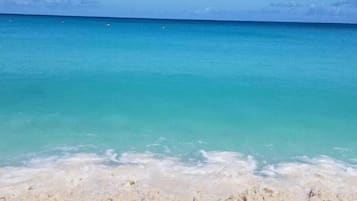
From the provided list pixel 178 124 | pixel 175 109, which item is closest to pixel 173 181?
pixel 178 124

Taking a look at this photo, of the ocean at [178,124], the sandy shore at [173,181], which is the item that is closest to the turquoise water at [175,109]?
the ocean at [178,124]

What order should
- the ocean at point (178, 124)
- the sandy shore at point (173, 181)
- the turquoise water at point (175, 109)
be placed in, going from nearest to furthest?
the sandy shore at point (173, 181)
the ocean at point (178, 124)
the turquoise water at point (175, 109)

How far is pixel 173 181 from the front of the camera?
256 inches

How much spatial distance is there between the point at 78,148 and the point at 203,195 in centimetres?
310

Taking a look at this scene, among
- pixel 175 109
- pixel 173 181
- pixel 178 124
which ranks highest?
pixel 173 181

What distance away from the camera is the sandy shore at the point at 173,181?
19.3 feet

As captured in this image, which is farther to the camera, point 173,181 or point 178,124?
point 178,124

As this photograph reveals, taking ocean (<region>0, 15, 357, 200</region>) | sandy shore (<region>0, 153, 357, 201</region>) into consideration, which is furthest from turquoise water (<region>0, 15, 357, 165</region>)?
sandy shore (<region>0, 153, 357, 201</region>)

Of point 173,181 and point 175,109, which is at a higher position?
point 173,181

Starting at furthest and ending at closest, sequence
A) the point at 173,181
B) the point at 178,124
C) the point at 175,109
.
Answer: the point at 175,109 → the point at 178,124 → the point at 173,181

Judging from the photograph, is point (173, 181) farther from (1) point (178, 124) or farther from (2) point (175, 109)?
(2) point (175, 109)

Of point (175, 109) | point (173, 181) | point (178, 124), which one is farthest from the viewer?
point (175, 109)

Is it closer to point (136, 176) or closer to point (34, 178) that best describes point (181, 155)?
point (136, 176)

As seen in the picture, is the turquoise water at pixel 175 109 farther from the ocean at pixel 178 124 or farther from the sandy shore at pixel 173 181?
the sandy shore at pixel 173 181
